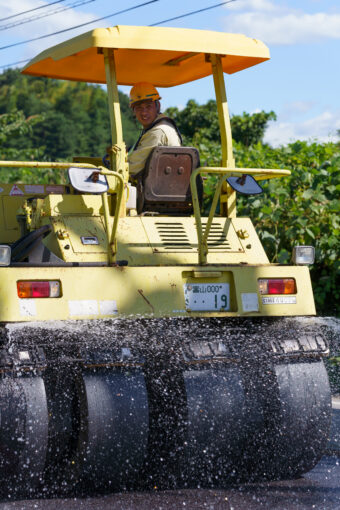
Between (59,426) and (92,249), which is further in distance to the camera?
(92,249)

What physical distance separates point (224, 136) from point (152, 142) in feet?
2.10

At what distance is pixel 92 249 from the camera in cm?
623

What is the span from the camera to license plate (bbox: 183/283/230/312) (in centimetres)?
606

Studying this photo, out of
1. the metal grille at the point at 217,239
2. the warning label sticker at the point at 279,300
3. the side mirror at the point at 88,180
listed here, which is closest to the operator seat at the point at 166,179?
the metal grille at the point at 217,239

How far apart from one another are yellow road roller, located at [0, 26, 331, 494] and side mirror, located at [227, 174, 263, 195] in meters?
0.02

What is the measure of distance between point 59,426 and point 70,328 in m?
0.63

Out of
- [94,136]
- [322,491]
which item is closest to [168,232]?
[322,491]

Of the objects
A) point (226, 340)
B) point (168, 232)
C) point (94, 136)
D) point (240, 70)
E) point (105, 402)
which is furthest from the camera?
point (94, 136)

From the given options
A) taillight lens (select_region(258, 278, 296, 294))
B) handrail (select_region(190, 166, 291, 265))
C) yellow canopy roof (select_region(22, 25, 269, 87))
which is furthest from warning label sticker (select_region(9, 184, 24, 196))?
taillight lens (select_region(258, 278, 296, 294))

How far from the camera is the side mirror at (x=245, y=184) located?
640cm

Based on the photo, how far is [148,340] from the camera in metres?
5.96

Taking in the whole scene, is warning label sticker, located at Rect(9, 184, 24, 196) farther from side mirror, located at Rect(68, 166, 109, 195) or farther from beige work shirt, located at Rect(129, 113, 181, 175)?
side mirror, located at Rect(68, 166, 109, 195)

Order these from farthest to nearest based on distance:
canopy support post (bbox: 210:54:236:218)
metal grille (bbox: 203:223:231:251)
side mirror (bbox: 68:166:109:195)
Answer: canopy support post (bbox: 210:54:236:218) → metal grille (bbox: 203:223:231:251) → side mirror (bbox: 68:166:109:195)

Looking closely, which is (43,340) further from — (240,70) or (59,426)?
(240,70)
